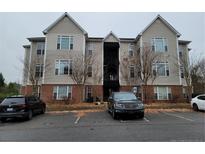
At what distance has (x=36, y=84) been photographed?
24.5 metres

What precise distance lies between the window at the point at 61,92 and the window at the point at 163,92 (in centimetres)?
1225

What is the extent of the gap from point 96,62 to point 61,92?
686 cm

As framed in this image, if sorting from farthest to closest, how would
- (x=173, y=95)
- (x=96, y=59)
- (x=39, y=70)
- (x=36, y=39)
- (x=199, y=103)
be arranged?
(x=36, y=39) < (x=96, y=59) < (x=39, y=70) < (x=173, y=95) < (x=199, y=103)

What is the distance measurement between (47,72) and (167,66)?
1697 centimetres

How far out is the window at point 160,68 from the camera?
25.2 m

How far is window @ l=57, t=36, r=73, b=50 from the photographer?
81.6 feet

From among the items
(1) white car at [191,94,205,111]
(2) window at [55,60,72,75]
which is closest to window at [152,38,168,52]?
(1) white car at [191,94,205,111]

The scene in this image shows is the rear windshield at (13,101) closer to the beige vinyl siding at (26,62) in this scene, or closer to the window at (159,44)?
the beige vinyl siding at (26,62)

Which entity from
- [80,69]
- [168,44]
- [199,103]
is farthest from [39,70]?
[199,103]

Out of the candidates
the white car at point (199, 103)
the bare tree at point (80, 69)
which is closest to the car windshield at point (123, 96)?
the white car at point (199, 103)

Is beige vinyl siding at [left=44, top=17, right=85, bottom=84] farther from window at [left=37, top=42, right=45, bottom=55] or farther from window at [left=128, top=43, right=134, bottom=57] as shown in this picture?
window at [left=128, top=43, right=134, bottom=57]

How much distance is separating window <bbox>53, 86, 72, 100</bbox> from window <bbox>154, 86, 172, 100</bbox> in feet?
40.2

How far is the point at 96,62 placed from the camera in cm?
2680

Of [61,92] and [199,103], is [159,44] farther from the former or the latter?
[61,92]
